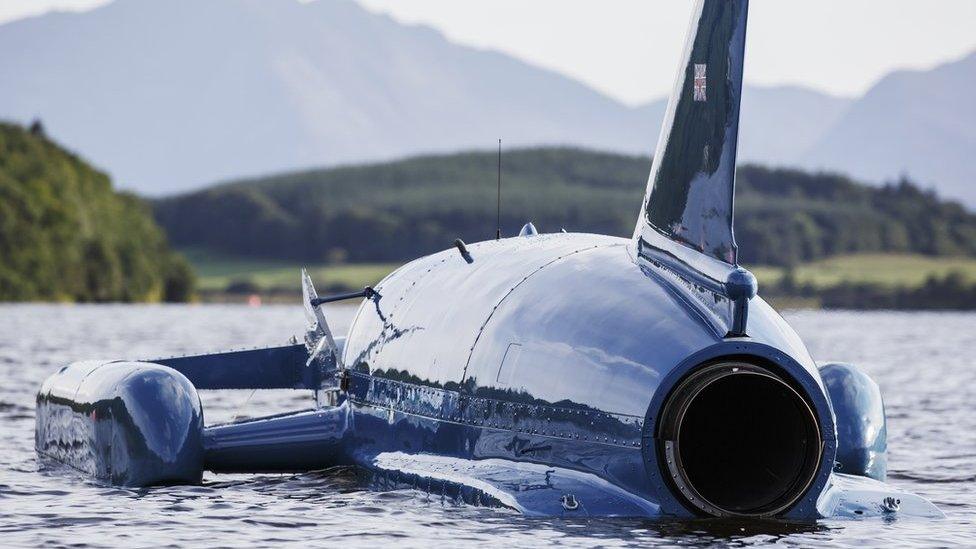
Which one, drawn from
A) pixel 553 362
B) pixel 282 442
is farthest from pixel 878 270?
pixel 553 362

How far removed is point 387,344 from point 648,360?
184 inches

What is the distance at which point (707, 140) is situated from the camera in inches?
535

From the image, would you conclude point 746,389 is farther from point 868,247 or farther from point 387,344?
point 868,247

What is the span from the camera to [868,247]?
164750mm

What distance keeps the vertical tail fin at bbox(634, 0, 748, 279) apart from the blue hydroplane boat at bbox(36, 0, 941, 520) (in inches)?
0.7

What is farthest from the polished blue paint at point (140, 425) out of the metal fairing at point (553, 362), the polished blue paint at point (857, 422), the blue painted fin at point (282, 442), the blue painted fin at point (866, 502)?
the polished blue paint at point (857, 422)

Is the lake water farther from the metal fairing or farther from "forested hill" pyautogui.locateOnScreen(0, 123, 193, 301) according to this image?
"forested hill" pyautogui.locateOnScreen(0, 123, 193, 301)

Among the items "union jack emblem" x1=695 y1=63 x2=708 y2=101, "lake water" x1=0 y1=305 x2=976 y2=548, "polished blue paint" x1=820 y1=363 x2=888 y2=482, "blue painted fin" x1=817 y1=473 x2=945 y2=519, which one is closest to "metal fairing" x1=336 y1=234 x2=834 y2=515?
"lake water" x1=0 y1=305 x2=976 y2=548

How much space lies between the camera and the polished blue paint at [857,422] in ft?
53.6

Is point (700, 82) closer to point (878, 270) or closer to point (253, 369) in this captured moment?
point (253, 369)

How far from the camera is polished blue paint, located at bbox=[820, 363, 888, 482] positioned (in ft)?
53.6

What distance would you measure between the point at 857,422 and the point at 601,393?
15.7ft

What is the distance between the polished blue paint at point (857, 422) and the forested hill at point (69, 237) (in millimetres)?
119452

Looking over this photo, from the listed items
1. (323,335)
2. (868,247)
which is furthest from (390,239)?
(323,335)
